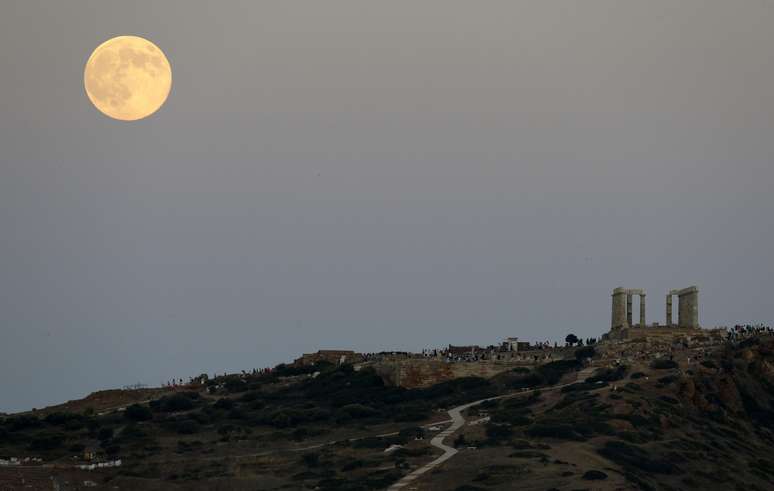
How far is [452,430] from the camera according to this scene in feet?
223

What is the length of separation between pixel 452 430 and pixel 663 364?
1982 cm

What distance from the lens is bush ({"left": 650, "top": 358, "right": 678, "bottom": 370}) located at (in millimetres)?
78519

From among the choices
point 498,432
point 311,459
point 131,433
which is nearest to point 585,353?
point 498,432

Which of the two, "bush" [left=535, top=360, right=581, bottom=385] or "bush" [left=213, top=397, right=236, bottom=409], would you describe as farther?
"bush" [left=213, top=397, right=236, bottom=409]

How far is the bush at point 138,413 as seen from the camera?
276ft

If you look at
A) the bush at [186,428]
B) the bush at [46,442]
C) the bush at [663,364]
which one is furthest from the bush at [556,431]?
the bush at [46,442]

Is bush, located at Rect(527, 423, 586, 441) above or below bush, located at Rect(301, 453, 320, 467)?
above

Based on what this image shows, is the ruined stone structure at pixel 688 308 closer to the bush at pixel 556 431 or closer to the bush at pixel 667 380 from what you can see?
the bush at pixel 667 380

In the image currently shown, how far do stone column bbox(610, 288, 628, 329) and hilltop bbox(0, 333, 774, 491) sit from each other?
6.37 meters

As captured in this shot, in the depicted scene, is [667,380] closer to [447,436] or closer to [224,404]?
[447,436]

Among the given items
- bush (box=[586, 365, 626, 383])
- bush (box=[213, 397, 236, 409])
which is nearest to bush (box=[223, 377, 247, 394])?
bush (box=[213, 397, 236, 409])

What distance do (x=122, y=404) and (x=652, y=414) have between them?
48.5m

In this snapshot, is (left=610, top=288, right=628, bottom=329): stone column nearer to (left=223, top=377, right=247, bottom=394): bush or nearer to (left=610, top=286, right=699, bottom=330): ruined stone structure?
(left=610, top=286, right=699, bottom=330): ruined stone structure

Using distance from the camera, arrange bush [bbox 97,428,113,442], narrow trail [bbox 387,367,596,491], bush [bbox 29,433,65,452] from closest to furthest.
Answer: narrow trail [bbox 387,367,596,491] → bush [bbox 29,433,65,452] → bush [bbox 97,428,113,442]
